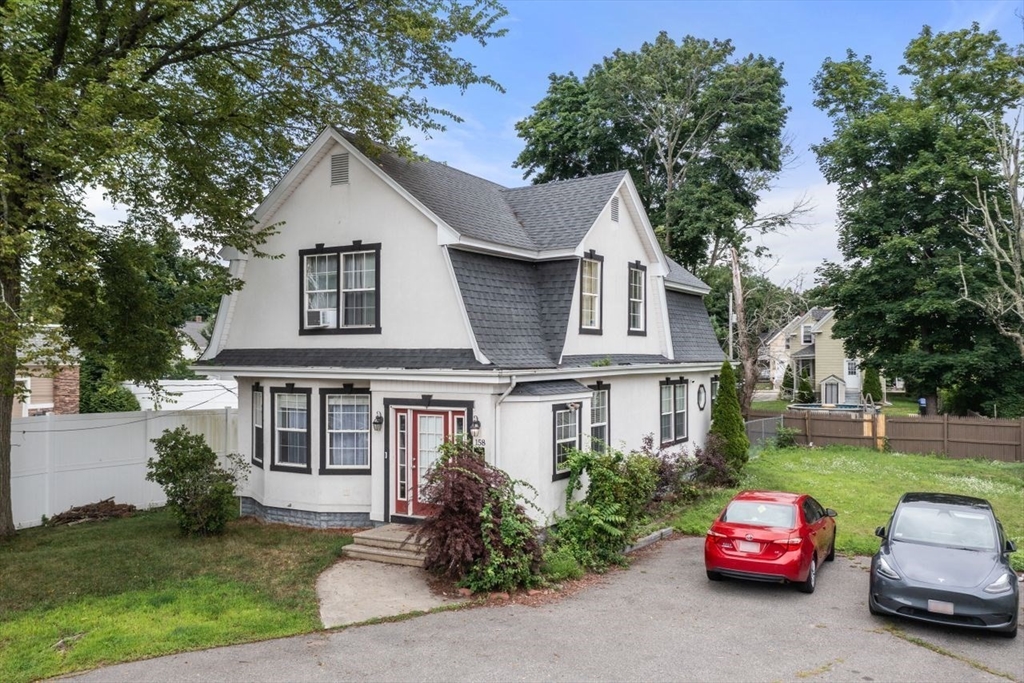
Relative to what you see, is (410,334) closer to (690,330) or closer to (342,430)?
(342,430)

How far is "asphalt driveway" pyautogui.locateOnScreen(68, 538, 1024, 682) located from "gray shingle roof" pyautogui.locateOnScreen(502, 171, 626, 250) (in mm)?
7731

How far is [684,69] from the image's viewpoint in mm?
34844

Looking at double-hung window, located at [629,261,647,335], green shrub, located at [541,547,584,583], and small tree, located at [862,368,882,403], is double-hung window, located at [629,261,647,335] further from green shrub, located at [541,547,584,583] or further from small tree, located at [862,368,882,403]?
small tree, located at [862,368,882,403]

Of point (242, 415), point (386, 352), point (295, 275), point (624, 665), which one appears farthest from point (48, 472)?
point (624, 665)

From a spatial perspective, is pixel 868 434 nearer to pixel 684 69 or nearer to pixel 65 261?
pixel 684 69

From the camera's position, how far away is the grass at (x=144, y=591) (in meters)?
8.17

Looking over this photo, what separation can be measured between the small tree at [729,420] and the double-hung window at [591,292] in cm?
750

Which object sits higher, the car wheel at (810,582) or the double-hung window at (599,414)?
the double-hung window at (599,414)

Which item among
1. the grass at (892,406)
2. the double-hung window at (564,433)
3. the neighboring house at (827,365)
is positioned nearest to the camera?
the double-hung window at (564,433)

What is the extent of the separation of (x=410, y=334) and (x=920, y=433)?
20.3 metres

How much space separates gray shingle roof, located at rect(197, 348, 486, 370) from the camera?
12641mm

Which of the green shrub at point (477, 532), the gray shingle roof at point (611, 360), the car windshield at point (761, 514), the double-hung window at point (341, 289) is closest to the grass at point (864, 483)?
the car windshield at point (761, 514)

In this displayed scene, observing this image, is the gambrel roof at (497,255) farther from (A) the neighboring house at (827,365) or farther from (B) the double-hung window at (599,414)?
(A) the neighboring house at (827,365)

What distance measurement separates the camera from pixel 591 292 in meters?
15.4
